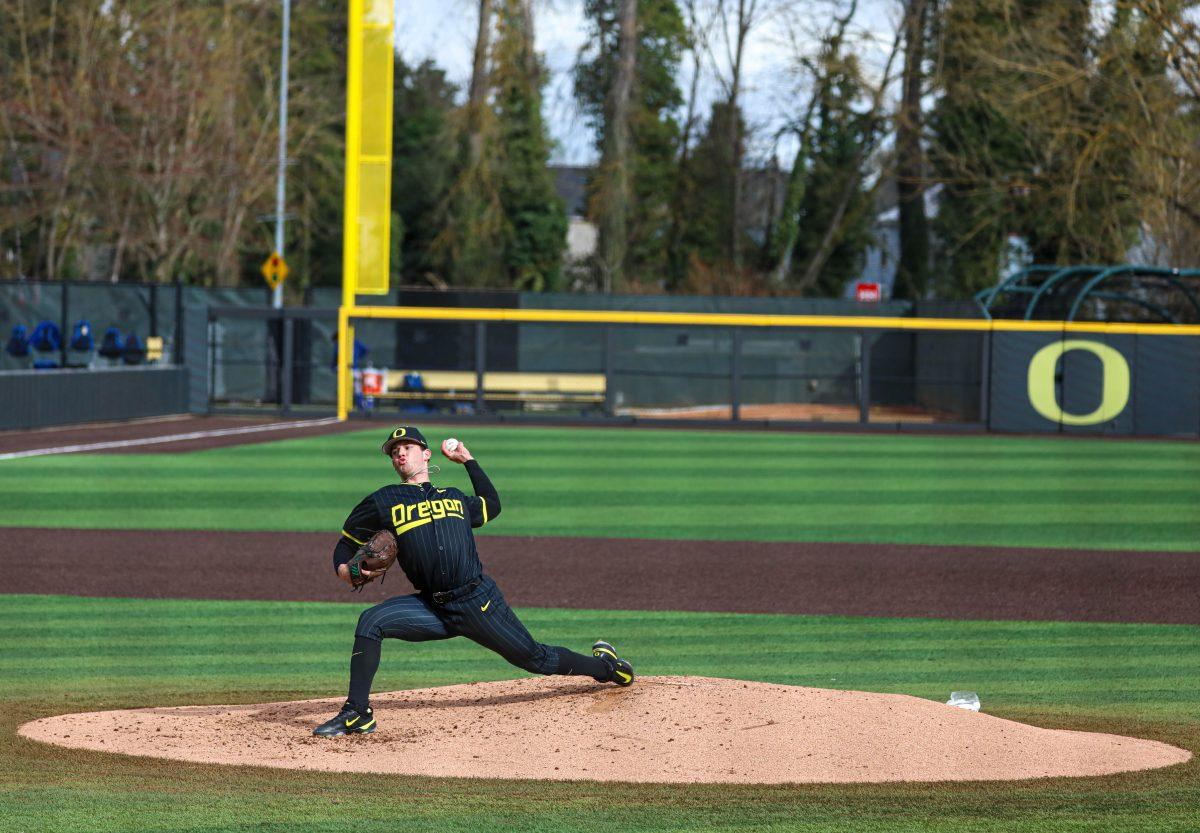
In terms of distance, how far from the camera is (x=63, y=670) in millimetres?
9133

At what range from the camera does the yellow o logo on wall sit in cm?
3031

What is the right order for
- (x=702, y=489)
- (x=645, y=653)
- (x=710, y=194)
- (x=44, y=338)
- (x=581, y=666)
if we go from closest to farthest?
(x=581, y=666), (x=645, y=653), (x=702, y=489), (x=44, y=338), (x=710, y=194)

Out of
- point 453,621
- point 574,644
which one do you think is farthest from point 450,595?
point 574,644

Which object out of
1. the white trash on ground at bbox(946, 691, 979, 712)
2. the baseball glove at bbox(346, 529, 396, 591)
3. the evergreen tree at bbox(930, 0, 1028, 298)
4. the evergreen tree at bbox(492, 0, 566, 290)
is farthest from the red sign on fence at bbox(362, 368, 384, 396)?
the baseball glove at bbox(346, 529, 396, 591)

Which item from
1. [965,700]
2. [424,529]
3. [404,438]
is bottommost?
[965,700]

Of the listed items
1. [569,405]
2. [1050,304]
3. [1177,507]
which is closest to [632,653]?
[1177,507]

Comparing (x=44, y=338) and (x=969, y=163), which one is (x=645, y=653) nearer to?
(x=44, y=338)

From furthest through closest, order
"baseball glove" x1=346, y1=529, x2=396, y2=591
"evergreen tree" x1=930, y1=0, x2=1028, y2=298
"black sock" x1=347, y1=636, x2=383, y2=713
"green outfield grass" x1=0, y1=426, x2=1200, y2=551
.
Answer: "evergreen tree" x1=930, y1=0, x2=1028, y2=298, "green outfield grass" x1=0, y1=426, x2=1200, y2=551, "black sock" x1=347, y1=636, x2=383, y2=713, "baseball glove" x1=346, y1=529, x2=396, y2=591

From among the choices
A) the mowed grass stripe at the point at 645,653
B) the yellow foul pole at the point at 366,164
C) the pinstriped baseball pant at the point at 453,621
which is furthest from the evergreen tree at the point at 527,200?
the pinstriped baseball pant at the point at 453,621

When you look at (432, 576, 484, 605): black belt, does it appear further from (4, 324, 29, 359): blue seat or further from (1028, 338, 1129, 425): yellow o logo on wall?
(1028, 338, 1129, 425): yellow o logo on wall

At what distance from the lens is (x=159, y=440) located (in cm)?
Answer: 2569

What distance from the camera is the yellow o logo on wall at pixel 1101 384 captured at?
3031 cm

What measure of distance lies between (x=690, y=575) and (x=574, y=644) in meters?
3.17

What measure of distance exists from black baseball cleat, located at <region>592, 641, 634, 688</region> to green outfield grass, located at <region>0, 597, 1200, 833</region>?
4.00 feet
